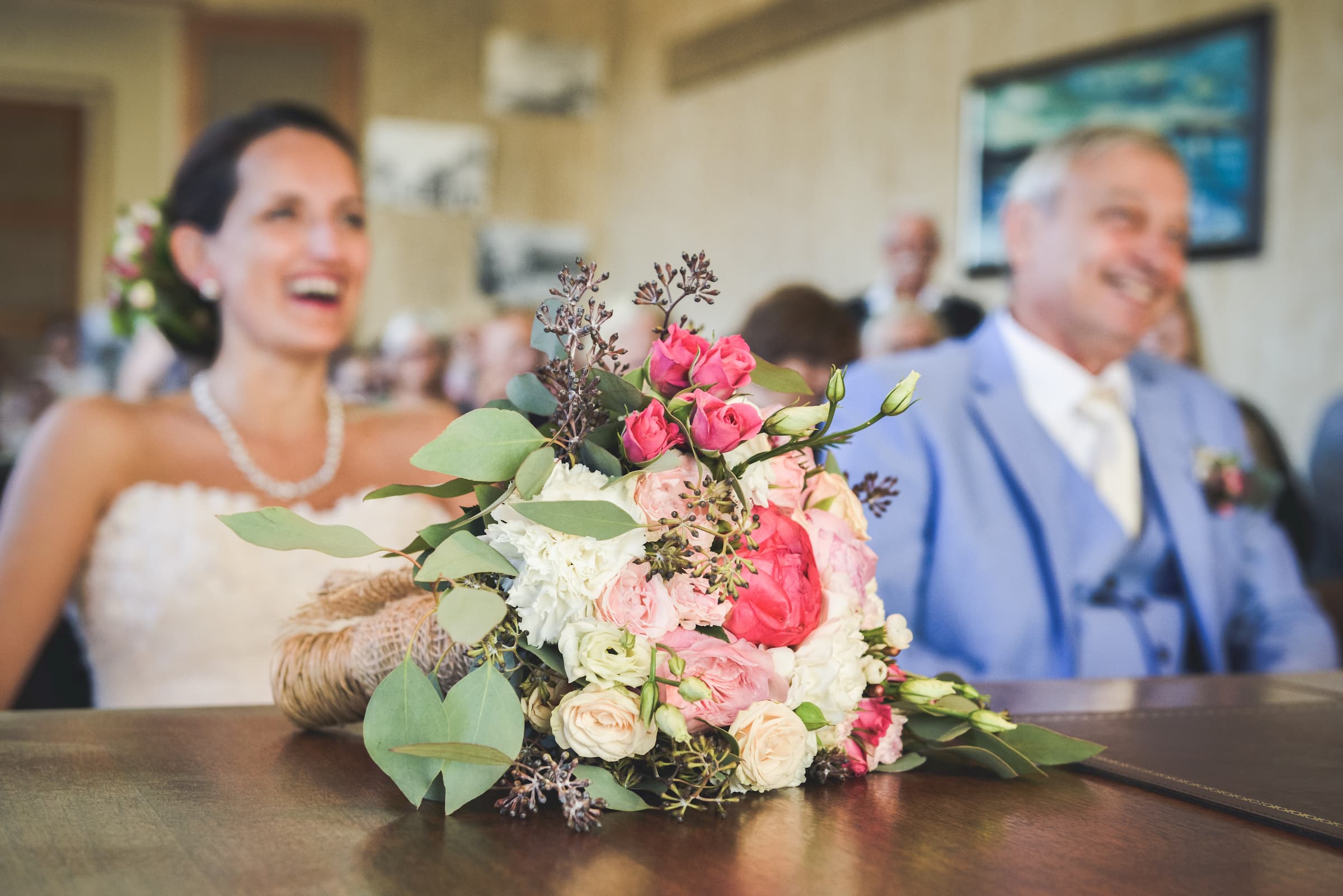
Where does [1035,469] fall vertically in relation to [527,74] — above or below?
below

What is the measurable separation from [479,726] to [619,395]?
23cm

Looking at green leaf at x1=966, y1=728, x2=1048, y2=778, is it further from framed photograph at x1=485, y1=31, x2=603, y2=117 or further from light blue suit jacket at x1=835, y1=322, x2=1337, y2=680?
framed photograph at x1=485, y1=31, x2=603, y2=117

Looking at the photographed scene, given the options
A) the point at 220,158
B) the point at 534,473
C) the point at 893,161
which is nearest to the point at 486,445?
the point at 534,473

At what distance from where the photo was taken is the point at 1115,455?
2426mm

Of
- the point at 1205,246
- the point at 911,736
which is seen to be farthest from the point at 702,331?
the point at 1205,246

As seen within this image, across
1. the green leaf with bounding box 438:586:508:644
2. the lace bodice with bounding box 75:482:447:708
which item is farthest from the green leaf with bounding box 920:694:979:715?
the lace bodice with bounding box 75:482:447:708

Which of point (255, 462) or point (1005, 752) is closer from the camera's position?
point (1005, 752)

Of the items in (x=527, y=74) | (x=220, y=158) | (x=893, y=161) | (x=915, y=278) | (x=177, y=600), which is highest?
(x=527, y=74)

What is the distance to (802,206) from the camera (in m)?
8.02

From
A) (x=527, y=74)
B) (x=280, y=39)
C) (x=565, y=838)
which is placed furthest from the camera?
(x=527, y=74)

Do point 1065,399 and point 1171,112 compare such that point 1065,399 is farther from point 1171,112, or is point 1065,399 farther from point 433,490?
point 1171,112

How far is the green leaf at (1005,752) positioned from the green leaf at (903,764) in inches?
1.6

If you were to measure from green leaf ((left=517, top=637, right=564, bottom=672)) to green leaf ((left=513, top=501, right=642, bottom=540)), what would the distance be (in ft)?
0.26

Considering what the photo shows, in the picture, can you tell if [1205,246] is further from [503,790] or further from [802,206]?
[503,790]
